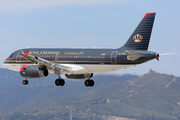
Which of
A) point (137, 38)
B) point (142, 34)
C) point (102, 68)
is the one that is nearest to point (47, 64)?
point (102, 68)

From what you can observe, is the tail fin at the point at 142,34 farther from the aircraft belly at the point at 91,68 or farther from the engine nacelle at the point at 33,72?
the engine nacelle at the point at 33,72

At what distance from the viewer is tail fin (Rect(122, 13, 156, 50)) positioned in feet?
233

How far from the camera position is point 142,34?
7150cm

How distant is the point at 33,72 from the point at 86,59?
30.0ft

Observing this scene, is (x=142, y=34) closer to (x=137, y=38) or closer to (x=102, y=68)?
(x=137, y=38)

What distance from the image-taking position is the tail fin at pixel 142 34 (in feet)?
233

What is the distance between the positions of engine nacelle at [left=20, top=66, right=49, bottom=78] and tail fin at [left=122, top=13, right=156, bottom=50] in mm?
14698

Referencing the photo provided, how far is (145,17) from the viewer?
7212cm

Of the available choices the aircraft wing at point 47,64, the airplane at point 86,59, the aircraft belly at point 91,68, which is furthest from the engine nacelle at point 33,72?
the aircraft belly at point 91,68

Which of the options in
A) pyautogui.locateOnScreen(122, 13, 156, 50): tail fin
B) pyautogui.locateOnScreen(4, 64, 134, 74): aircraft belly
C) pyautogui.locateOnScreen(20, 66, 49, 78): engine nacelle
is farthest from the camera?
pyautogui.locateOnScreen(20, 66, 49, 78): engine nacelle

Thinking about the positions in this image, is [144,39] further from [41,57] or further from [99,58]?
[41,57]

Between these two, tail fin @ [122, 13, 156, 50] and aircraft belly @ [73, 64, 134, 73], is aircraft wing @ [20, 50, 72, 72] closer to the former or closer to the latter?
aircraft belly @ [73, 64, 134, 73]

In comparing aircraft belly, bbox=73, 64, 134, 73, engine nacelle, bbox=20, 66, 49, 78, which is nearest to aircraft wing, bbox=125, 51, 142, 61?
aircraft belly, bbox=73, 64, 134, 73

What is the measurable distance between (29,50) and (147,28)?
2259cm
